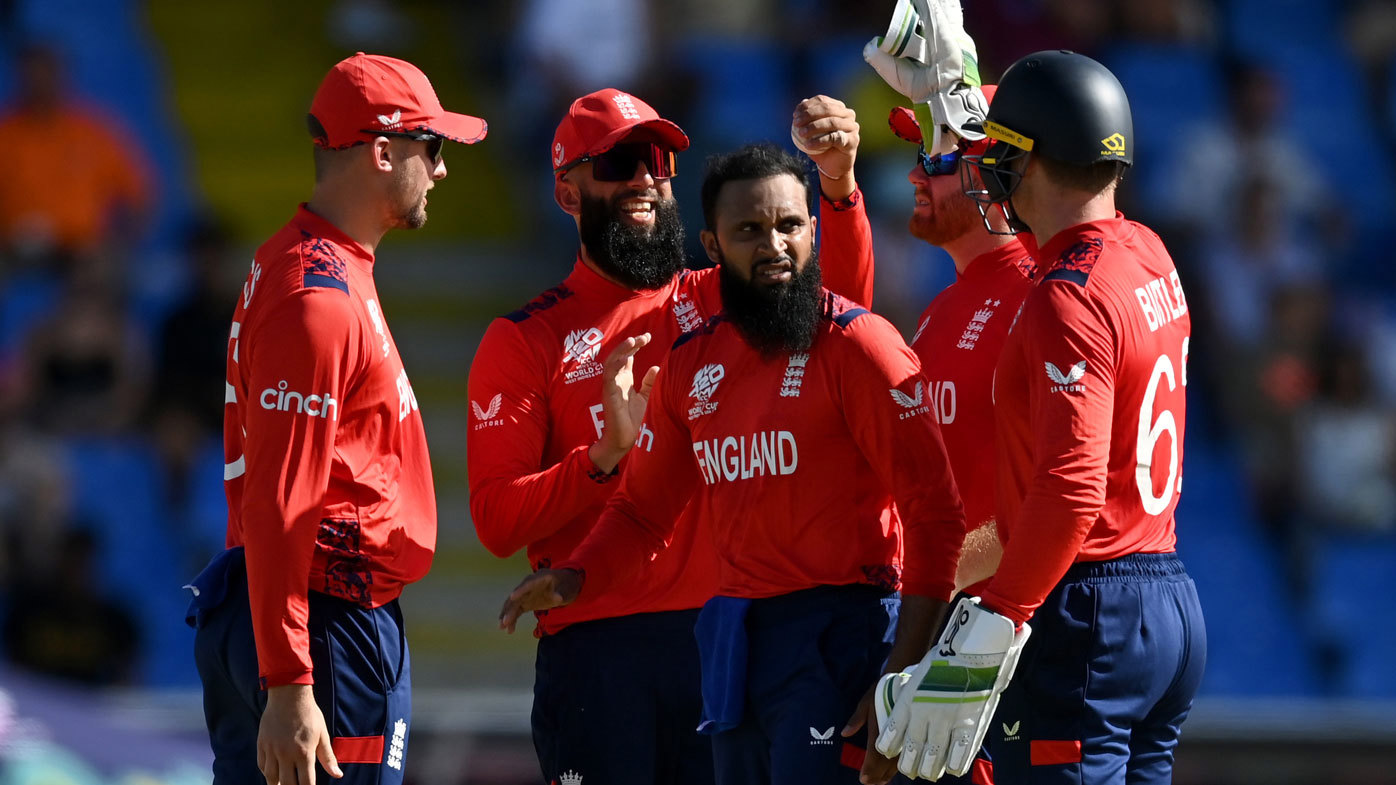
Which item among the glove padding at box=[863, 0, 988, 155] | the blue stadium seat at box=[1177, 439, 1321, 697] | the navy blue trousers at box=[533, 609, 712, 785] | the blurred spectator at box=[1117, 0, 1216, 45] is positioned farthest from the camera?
the blurred spectator at box=[1117, 0, 1216, 45]

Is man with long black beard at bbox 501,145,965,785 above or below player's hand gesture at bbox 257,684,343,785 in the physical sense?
above

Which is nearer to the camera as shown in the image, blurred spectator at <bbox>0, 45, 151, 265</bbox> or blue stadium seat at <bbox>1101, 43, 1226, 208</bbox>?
blurred spectator at <bbox>0, 45, 151, 265</bbox>

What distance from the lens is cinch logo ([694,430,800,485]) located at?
4211 millimetres

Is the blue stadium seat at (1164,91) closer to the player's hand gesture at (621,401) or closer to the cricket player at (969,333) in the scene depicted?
the cricket player at (969,333)

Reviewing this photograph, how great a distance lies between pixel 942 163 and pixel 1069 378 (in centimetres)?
111

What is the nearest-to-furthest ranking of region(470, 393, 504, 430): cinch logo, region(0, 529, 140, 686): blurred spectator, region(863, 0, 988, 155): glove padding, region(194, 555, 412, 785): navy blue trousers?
region(194, 555, 412, 785): navy blue trousers < region(863, 0, 988, 155): glove padding < region(470, 393, 504, 430): cinch logo < region(0, 529, 140, 686): blurred spectator

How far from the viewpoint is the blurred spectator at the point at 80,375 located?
1001 cm

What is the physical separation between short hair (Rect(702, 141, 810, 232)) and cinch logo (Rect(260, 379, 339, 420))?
102 centimetres

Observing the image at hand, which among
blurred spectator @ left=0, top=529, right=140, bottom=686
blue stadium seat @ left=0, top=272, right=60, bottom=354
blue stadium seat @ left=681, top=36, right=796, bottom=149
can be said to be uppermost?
blue stadium seat @ left=681, top=36, right=796, bottom=149

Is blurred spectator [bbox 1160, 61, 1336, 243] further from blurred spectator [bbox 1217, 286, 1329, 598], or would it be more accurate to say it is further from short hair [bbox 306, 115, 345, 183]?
short hair [bbox 306, 115, 345, 183]

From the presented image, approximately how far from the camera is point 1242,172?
37.1 ft

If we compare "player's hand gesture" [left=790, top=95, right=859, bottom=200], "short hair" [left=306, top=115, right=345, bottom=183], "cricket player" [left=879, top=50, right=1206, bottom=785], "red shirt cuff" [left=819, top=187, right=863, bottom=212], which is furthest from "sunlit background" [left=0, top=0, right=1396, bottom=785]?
"cricket player" [left=879, top=50, right=1206, bottom=785]

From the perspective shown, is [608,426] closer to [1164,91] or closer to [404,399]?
[404,399]

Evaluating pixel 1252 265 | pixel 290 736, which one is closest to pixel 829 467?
pixel 290 736
